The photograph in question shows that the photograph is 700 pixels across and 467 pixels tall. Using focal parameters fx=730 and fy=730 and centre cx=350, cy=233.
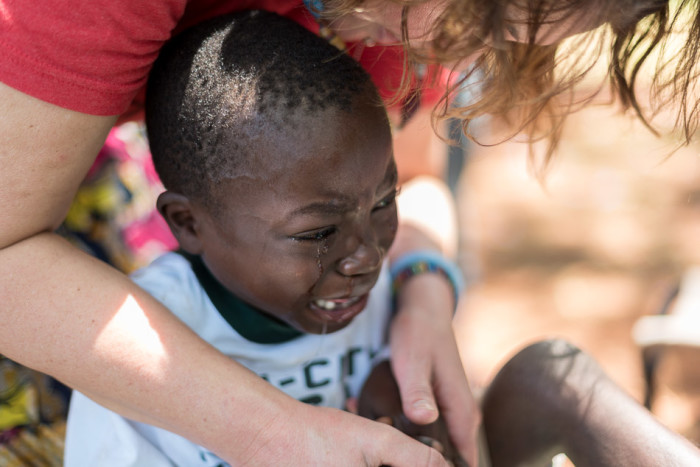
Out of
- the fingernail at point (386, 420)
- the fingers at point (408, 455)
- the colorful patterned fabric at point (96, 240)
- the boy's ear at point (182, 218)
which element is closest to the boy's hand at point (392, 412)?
the fingernail at point (386, 420)

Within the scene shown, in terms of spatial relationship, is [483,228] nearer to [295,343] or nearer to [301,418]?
[295,343]

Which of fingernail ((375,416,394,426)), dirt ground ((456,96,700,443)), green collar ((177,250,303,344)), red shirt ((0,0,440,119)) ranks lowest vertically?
dirt ground ((456,96,700,443))

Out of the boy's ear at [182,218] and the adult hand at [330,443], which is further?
the boy's ear at [182,218]

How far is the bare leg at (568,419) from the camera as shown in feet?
Answer: 3.72

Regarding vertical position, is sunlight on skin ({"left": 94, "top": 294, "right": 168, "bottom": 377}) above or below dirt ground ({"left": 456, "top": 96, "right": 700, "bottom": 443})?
above

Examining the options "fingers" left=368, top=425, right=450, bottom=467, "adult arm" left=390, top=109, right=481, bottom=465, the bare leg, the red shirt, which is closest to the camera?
the red shirt

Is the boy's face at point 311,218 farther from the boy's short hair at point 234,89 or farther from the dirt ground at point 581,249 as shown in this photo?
the dirt ground at point 581,249

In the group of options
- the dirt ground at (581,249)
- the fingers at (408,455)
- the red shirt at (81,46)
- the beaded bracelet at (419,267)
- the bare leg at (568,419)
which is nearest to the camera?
the red shirt at (81,46)

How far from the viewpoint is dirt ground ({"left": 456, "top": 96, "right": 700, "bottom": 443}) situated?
2.68m

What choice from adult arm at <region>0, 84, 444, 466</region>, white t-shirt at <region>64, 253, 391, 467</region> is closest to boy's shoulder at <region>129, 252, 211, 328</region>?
white t-shirt at <region>64, 253, 391, 467</region>

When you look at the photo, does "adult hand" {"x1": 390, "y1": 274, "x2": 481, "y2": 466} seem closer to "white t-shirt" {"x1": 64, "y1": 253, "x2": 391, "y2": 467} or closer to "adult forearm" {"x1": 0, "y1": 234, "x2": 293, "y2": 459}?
"white t-shirt" {"x1": 64, "y1": 253, "x2": 391, "y2": 467}

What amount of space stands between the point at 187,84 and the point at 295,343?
0.51m

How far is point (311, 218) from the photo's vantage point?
42.9 inches

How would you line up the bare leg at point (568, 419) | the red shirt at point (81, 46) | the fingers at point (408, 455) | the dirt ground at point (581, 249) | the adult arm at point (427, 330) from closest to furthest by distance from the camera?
the red shirt at point (81, 46) < the fingers at point (408, 455) < the bare leg at point (568, 419) < the adult arm at point (427, 330) < the dirt ground at point (581, 249)
